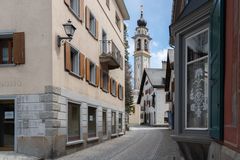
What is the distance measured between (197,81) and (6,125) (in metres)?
9.18

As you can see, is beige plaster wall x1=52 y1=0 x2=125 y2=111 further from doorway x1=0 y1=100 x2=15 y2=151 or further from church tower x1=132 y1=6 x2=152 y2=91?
church tower x1=132 y1=6 x2=152 y2=91

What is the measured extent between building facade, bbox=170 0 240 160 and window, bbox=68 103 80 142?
840 centimetres

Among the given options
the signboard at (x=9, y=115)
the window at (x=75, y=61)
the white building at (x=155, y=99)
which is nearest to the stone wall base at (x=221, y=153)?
the signboard at (x=9, y=115)

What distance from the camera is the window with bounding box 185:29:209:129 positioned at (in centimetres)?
788

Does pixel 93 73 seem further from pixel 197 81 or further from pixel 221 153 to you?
pixel 221 153

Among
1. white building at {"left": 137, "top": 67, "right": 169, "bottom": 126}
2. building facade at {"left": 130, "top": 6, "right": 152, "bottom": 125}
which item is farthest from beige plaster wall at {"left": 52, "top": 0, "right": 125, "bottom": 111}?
building facade at {"left": 130, "top": 6, "right": 152, "bottom": 125}

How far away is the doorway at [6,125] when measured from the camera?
15.0 meters

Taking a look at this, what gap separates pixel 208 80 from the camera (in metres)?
7.54

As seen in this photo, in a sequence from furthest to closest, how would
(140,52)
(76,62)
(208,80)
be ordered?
(140,52) < (76,62) < (208,80)

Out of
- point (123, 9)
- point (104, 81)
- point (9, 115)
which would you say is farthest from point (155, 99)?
point (9, 115)

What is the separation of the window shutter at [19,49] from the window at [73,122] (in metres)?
3.43

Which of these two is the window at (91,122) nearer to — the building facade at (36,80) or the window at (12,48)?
the building facade at (36,80)

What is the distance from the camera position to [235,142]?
4.54 metres

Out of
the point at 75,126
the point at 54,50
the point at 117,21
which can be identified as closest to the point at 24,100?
the point at 54,50
